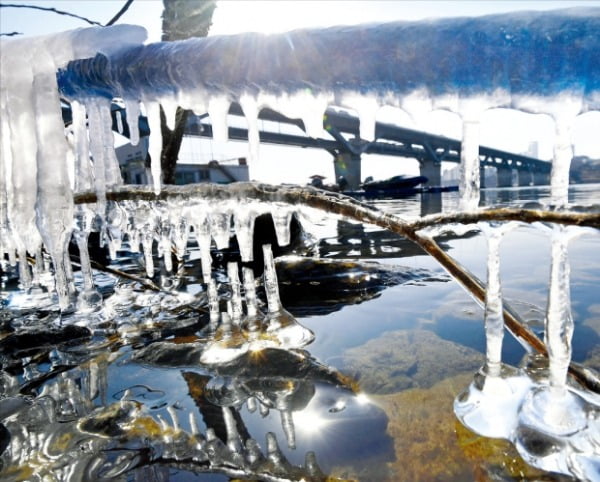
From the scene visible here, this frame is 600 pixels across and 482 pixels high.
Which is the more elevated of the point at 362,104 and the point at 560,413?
the point at 362,104

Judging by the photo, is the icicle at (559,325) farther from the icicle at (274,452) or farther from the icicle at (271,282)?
the icicle at (271,282)

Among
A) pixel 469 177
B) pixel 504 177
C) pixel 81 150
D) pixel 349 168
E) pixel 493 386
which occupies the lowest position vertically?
pixel 493 386

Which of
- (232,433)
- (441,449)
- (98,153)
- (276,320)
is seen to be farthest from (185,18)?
(441,449)

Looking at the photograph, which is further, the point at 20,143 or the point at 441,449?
the point at 20,143

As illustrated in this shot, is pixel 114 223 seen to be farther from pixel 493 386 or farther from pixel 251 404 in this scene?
pixel 493 386

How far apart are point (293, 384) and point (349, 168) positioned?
5017cm

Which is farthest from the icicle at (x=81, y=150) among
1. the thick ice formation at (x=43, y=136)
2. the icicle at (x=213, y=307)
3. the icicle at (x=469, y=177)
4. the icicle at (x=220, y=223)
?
the icicle at (x=469, y=177)

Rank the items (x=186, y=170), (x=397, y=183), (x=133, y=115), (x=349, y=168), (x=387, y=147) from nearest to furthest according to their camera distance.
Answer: (x=133, y=115)
(x=397, y=183)
(x=186, y=170)
(x=349, y=168)
(x=387, y=147)

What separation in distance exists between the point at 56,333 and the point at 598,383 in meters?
3.70

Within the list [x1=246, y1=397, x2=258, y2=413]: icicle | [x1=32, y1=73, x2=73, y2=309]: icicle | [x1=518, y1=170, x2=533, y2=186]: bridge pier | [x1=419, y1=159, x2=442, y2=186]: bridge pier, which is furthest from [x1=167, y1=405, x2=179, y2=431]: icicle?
[x1=518, y1=170, x2=533, y2=186]: bridge pier

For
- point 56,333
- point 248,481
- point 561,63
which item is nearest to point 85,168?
point 56,333

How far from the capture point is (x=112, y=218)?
12.4ft

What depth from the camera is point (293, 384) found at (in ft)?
6.90

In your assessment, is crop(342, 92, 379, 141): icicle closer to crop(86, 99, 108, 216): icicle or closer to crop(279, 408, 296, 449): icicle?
crop(279, 408, 296, 449): icicle
